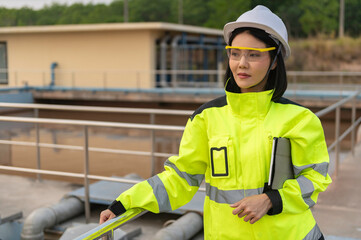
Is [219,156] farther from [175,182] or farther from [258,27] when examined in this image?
[258,27]

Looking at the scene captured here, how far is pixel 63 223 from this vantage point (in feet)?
14.3

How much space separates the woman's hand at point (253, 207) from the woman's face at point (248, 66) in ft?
1.18

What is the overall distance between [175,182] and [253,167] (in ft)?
0.95

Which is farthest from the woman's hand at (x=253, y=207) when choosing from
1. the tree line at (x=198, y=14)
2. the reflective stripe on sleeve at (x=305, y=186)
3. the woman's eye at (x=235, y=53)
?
the tree line at (x=198, y=14)

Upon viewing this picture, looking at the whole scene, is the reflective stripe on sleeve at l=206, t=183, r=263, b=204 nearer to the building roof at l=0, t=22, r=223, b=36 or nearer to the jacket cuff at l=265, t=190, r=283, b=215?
the jacket cuff at l=265, t=190, r=283, b=215

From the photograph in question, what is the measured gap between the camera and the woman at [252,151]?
1.57 meters

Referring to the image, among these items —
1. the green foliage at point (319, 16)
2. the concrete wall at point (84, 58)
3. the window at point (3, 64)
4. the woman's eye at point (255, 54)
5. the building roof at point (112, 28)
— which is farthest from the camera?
the green foliage at point (319, 16)

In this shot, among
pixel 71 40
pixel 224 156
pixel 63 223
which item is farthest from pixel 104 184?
pixel 71 40

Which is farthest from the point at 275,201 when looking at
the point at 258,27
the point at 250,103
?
the point at 258,27

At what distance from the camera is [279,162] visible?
5.16 ft


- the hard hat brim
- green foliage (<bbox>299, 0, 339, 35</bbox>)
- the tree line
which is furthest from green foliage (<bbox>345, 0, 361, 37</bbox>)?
the hard hat brim

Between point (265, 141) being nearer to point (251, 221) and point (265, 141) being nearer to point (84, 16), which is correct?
point (251, 221)

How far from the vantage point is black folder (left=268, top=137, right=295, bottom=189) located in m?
1.56

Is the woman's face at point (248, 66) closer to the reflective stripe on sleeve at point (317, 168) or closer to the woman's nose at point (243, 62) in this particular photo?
the woman's nose at point (243, 62)
